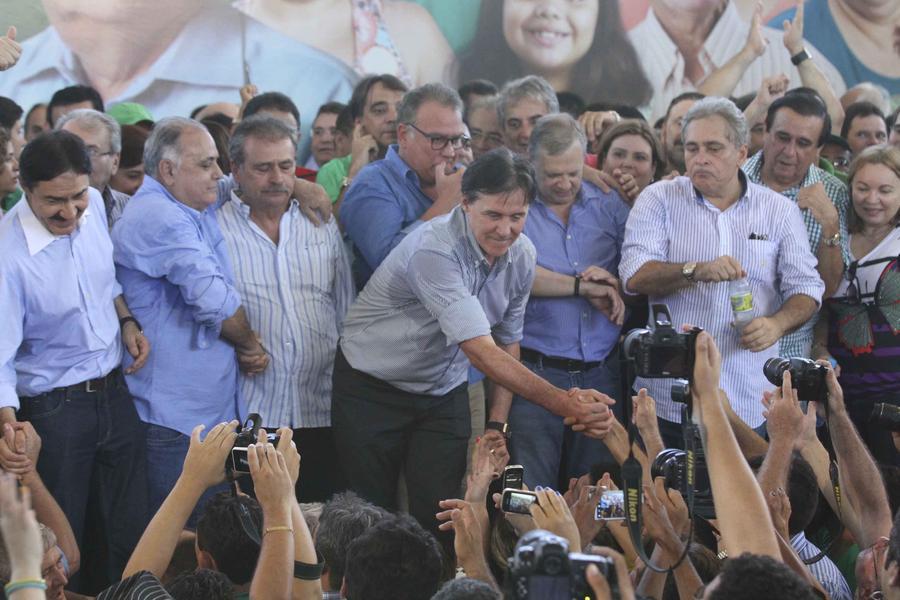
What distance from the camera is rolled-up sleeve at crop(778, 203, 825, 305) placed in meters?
4.68

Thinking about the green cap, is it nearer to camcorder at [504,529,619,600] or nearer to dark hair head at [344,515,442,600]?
dark hair head at [344,515,442,600]

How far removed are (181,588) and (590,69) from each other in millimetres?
5930

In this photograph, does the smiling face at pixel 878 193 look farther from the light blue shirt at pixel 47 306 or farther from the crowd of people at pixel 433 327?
the light blue shirt at pixel 47 306

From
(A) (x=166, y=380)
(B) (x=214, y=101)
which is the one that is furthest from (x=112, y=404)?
(B) (x=214, y=101)

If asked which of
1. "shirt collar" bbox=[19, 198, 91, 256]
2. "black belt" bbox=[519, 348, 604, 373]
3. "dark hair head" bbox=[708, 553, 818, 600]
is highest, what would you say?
"shirt collar" bbox=[19, 198, 91, 256]

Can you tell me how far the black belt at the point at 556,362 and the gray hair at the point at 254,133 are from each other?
1156mm

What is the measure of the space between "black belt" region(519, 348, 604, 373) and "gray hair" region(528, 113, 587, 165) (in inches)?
27.4

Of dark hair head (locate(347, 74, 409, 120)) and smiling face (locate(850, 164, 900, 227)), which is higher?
dark hair head (locate(347, 74, 409, 120))

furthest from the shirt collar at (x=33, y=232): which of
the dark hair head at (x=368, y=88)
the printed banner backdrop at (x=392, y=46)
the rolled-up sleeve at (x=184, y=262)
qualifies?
the printed banner backdrop at (x=392, y=46)

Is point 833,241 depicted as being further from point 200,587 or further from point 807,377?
point 200,587

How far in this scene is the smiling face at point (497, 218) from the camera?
413 centimetres

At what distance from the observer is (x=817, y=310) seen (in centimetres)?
477

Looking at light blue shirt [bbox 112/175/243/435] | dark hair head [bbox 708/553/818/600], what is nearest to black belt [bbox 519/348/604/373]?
light blue shirt [bbox 112/175/243/435]

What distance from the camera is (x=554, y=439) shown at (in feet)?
15.4
